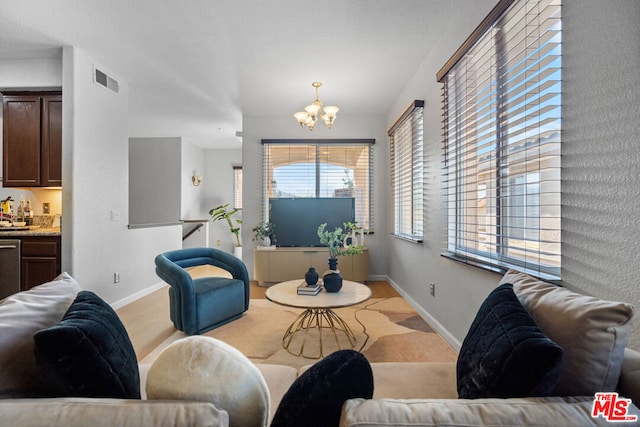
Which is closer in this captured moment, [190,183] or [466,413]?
[466,413]

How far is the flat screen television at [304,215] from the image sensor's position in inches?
196

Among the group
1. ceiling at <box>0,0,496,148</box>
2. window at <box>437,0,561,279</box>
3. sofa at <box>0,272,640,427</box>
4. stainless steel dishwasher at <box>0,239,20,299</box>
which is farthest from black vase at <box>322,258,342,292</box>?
stainless steel dishwasher at <box>0,239,20,299</box>

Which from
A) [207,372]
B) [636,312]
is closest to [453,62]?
[636,312]

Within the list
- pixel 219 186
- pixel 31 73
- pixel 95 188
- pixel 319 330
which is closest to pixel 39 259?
pixel 95 188

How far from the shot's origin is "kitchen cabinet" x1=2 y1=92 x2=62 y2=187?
3.37 m

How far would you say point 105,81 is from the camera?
3650mm

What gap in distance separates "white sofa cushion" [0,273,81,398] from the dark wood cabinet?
276 cm

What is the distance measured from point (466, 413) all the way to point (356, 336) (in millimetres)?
2292

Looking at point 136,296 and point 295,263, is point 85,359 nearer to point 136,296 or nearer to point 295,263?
point 136,296

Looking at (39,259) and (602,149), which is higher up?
(602,149)

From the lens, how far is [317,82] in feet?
13.0

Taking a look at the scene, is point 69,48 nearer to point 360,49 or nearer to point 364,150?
point 360,49

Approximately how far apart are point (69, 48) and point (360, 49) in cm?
286

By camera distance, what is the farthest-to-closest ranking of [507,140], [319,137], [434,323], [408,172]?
[319,137] < [408,172] < [434,323] < [507,140]
